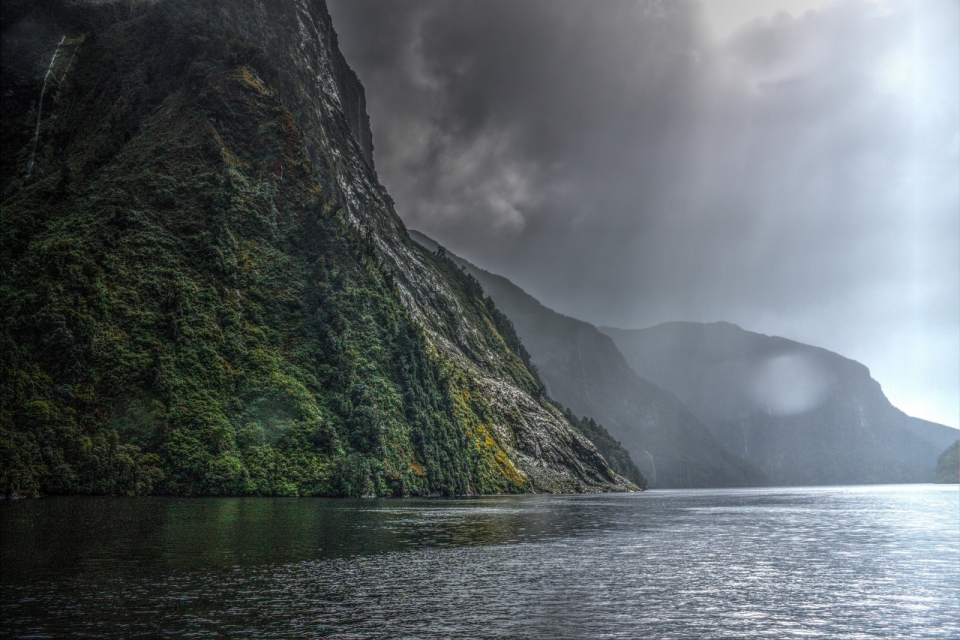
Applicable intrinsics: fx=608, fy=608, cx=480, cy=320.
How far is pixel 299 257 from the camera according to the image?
482 ft

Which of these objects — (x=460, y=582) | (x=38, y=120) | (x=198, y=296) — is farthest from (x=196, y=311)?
(x=460, y=582)

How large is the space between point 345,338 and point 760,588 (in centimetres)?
12049

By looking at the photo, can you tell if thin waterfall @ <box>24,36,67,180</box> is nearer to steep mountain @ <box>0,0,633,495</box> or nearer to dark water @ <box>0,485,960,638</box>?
steep mountain @ <box>0,0,633,495</box>

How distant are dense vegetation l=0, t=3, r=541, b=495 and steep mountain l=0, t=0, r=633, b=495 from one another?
427 millimetres

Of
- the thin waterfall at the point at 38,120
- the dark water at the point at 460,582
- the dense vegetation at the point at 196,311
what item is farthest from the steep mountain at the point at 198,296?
the dark water at the point at 460,582

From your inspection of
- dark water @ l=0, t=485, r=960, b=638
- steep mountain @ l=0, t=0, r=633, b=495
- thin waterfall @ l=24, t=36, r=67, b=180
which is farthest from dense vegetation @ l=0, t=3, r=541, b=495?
dark water @ l=0, t=485, r=960, b=638

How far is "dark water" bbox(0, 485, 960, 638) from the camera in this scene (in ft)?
59.4

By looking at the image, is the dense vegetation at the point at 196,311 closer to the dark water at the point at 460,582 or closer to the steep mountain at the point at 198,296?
the steep mountain at the point at 198,296

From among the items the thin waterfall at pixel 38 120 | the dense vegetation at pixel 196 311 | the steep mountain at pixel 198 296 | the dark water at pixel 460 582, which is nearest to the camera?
the dark water at pixel 460 582

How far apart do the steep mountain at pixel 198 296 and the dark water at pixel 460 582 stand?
5138 centimetres

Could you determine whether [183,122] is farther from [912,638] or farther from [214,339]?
[912,638]

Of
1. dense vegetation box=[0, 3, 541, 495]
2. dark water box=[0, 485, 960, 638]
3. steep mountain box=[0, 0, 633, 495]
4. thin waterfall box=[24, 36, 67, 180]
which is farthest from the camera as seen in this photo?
thin waterfall box=[24, 36, 67, 180]

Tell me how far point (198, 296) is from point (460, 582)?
111 metres

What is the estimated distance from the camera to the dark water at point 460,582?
18.1 metres
